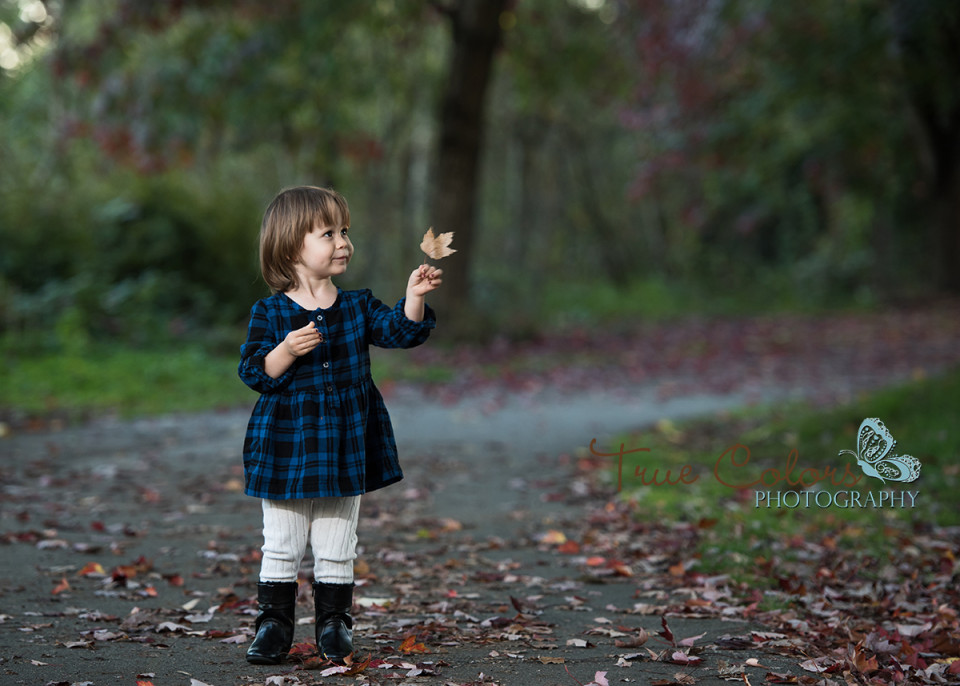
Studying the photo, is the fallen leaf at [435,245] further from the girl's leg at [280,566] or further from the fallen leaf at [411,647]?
the fallen leaf at [411,647]

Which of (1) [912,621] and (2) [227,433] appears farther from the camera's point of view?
(2) [227,433]

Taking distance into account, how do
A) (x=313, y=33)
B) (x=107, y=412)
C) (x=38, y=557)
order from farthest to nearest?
(x=313, y=33) → (x=107, y=412) → (x=38, y=557)

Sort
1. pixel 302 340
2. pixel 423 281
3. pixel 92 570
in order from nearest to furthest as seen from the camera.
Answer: pixel 302 340 < pixel 423 281 < pixel 92 570

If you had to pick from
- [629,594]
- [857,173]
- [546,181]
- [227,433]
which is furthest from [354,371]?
[546,181]

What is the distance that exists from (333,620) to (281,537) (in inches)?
13.8

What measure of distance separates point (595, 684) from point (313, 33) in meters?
13.2

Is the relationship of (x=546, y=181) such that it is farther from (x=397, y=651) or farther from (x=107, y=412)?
(x=397, y=651)

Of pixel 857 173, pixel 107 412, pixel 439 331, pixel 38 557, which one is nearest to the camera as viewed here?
pixel 38 557

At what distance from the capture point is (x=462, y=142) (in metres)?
16.2

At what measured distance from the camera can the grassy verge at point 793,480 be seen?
5734 mm

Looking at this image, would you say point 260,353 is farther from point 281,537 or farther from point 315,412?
point 281,537

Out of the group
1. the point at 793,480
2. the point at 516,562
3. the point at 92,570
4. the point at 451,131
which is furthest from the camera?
the point at 451,131

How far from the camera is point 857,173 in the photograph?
25078mm

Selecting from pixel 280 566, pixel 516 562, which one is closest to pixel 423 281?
pixel 280 566
